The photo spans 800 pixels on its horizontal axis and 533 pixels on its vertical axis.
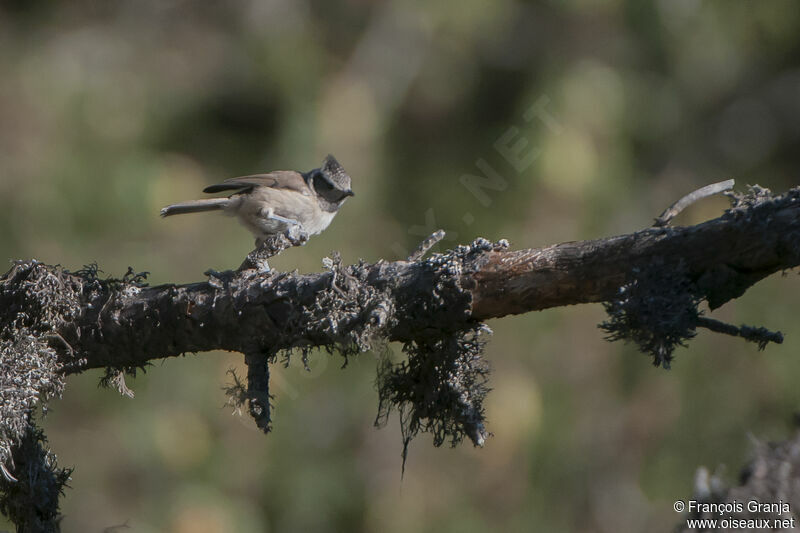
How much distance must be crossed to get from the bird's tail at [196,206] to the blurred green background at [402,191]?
2.20 meters

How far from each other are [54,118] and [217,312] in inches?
216

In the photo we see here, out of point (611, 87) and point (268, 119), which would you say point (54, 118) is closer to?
point (268, 119)

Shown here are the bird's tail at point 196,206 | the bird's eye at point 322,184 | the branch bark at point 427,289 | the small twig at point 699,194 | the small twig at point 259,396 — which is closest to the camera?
the branch bark at point 427,289

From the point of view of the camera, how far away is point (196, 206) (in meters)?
4.58

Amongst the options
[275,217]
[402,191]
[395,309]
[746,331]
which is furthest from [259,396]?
[402,191]

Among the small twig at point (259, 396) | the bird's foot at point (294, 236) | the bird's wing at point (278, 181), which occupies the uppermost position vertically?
the bird's wing at point (278, 181)

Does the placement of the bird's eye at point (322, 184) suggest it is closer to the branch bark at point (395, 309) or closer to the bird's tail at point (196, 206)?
the bird's tail at point (196, 206)

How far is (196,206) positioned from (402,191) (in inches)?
150

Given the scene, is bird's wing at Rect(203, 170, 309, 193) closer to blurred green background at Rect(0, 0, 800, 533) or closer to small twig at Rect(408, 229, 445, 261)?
small twig at Rect(408, 229, 445, 261)

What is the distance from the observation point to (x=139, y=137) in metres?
7.79

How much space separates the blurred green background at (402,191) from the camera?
6781 mm

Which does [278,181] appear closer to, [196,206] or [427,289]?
[196,206]

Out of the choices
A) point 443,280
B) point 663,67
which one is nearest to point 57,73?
point 663,67

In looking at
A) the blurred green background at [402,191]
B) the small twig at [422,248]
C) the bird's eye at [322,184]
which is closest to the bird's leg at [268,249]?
the small twig at [422,248]
